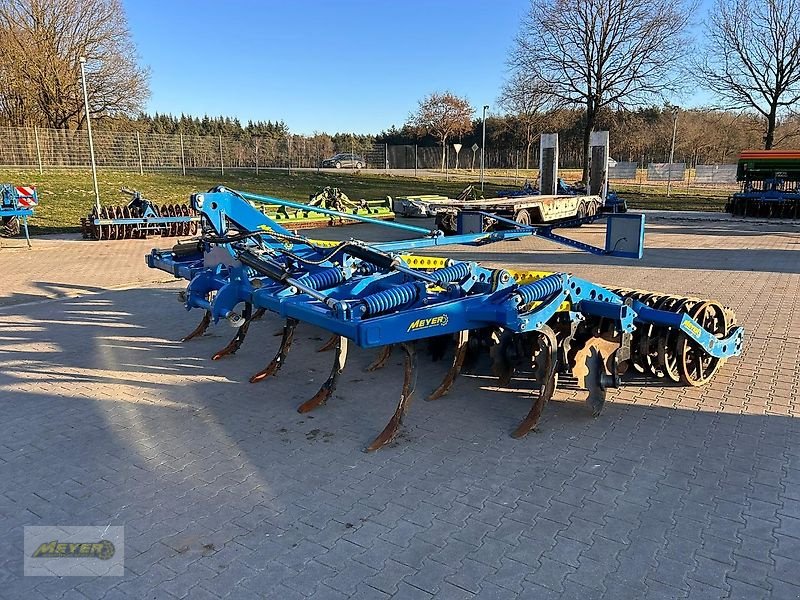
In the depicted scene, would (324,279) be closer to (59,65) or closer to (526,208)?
(526,208)

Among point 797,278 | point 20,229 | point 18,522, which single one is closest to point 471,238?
point 18,522

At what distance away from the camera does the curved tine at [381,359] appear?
226 inches

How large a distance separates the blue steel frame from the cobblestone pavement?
0.78 meters

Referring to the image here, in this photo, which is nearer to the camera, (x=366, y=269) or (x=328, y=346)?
(x=366, y=269)

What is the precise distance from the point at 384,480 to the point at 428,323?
101 centimetres

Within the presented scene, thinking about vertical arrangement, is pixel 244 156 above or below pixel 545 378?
above

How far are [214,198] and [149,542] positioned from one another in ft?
10.3

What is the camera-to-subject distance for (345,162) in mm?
42594

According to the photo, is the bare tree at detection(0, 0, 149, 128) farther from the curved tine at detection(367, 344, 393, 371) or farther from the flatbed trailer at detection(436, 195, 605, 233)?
the curved tine at detection(367, 344, 393, 371)

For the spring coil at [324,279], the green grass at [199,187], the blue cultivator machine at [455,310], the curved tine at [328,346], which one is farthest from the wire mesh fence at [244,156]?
the spring coil at [324,279]

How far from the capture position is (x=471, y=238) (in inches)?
267

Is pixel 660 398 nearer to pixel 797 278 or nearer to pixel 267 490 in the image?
pixel 267 490

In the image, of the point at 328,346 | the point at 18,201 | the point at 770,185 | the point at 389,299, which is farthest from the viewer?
the point at 770,185

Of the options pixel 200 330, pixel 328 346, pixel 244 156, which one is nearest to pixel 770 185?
pixel 328 346
